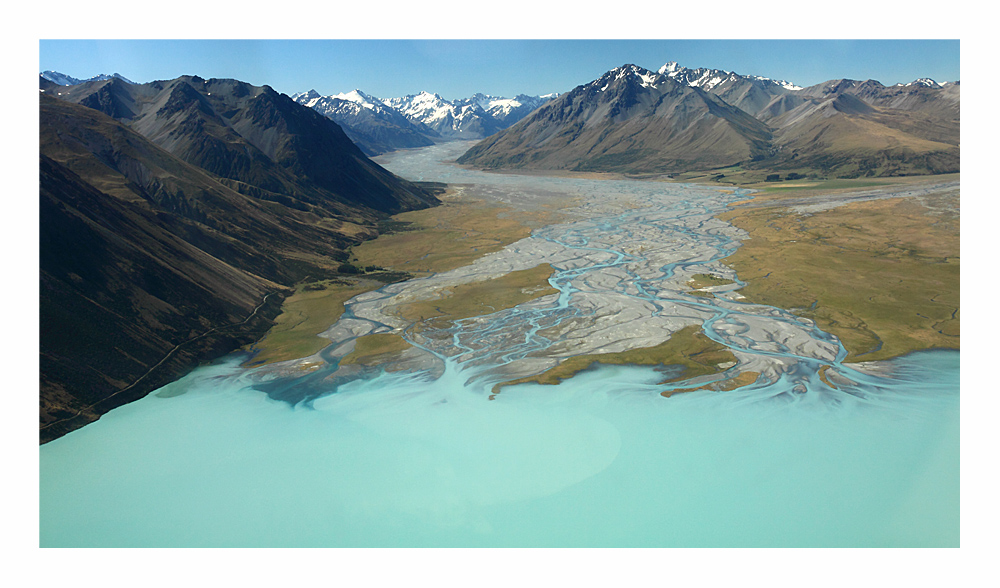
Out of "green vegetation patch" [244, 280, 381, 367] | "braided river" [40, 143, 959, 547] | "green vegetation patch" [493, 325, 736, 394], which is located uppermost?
"green vegetation patch" [244, 280, 381, 367]

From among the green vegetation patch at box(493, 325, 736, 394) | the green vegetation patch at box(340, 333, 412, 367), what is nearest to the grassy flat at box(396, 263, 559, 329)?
the green vegetation patch at box(340, 333, 412, 367)

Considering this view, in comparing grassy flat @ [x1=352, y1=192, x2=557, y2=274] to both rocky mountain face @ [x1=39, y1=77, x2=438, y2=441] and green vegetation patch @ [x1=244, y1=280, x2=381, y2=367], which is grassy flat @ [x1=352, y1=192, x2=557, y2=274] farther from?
green vegetation patch @ [x1=244, y1=280, x2=381, y2=367]

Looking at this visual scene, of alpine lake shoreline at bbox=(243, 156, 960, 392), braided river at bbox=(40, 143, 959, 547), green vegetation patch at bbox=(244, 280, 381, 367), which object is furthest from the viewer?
green vegetation patch at bbox=(244, 280, 381, 367)

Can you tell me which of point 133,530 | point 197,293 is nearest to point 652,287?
point 197,293

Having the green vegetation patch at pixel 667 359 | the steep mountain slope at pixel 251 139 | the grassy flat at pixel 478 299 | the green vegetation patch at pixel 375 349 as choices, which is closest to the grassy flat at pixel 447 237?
the grassy flat at pixel 478 299

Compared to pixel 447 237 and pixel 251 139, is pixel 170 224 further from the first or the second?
pixel 251 139

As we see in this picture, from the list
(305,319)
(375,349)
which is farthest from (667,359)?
(305,319)
